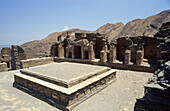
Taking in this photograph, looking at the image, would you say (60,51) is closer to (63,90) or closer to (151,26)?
(63,90)

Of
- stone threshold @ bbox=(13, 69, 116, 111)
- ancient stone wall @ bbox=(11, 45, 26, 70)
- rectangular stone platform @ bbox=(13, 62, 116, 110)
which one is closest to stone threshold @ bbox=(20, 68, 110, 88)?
rectangular stone platform @ bbox=(13, 62, 116, 110)

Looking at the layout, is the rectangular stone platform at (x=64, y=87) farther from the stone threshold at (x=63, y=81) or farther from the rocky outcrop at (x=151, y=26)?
the rocky outcrop at (x=151, y=26)

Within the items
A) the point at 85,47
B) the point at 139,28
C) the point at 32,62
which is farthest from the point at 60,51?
the point at 139,28

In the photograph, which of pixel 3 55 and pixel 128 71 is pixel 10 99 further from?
pixel 3 55

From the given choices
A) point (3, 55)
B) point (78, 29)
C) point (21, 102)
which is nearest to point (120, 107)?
point (21, 102)

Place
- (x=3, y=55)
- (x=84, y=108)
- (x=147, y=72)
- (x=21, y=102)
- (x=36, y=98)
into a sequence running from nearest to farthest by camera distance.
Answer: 1. (x=84, y=108)
2. (x=21, y=102)
3. (x=36, y=98)
4. (x=147, y=72)
5. (x=3, y=55)

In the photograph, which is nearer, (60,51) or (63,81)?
(63,81)

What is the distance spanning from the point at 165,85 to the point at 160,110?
23.4 inches

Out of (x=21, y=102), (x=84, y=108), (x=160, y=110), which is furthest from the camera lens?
(x=21, y=102)

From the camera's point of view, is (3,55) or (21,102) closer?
(21,102)

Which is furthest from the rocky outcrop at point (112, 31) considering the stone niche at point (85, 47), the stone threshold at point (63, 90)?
the stone threshold at point (63, 90)

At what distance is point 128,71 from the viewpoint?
9.12 meters

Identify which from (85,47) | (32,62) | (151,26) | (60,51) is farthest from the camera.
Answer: (151,26)

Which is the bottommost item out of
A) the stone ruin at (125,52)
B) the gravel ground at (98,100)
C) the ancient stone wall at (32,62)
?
the gravel ground at (98,100)
